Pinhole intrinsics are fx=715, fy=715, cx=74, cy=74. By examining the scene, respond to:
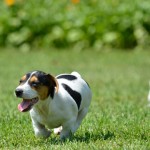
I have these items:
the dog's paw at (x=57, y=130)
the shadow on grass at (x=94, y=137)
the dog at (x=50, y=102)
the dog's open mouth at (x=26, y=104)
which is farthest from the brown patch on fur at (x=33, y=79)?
the dog's paw at (x=57, y=130)

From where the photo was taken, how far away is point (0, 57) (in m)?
16.4

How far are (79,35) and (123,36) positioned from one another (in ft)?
3.62

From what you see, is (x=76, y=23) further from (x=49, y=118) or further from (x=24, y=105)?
(x=24, y=105)

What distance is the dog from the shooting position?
6.11m

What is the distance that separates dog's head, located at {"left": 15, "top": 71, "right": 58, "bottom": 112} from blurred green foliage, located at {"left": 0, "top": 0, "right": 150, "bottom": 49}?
11.2 metres

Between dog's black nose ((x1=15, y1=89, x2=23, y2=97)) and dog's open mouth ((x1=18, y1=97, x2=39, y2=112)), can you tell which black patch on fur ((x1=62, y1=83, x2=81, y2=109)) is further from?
dog's black nose ((x1=15, y1=89, x2=23, y2=97))

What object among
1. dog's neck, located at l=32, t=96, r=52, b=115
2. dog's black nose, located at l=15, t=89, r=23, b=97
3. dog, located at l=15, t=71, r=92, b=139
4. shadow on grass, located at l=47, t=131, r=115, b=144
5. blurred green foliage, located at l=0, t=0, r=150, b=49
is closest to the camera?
dog's black nose, located at l=15, t=89, r=23, b=97

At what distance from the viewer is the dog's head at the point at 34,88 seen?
6.01m

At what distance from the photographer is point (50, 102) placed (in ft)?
20.9

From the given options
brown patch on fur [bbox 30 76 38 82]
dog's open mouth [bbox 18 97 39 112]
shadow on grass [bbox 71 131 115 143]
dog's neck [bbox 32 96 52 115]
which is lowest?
shadow on grass [bbox 71 131 115 143]

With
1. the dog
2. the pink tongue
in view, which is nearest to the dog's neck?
the dog

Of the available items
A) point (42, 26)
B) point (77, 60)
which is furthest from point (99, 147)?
point (42, 26)

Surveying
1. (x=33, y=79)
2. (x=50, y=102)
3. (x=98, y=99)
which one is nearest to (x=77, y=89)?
(x=50, y=102)

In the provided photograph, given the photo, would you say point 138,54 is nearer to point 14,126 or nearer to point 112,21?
point 112,21
